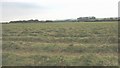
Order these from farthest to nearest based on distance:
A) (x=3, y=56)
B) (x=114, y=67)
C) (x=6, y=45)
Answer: (x=6, y=45), (x=3, y=56), (x=114, y=67)

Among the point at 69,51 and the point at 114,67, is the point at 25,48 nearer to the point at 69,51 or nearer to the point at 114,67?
the point at 69,51

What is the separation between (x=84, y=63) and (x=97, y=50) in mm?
5073

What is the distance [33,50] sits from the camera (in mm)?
18266

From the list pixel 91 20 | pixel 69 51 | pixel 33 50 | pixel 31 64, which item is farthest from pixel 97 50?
pixel 91 20

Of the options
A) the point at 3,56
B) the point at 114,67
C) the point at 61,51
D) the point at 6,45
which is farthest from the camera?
the point at 6,45

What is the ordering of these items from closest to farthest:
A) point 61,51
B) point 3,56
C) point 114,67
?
1. point 114,67
2. point 3,56
3. point 61,51

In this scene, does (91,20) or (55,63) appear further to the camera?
(91,20)

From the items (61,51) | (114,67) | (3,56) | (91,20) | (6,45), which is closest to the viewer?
(114,67)

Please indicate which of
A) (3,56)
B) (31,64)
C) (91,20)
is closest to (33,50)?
(3,56)

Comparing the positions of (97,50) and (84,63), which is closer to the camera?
(84,63)

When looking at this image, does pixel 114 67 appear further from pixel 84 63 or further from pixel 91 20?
pixel 91 20

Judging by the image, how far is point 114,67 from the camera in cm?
1220

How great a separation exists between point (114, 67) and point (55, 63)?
117 inches

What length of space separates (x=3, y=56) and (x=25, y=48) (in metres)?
4.07
